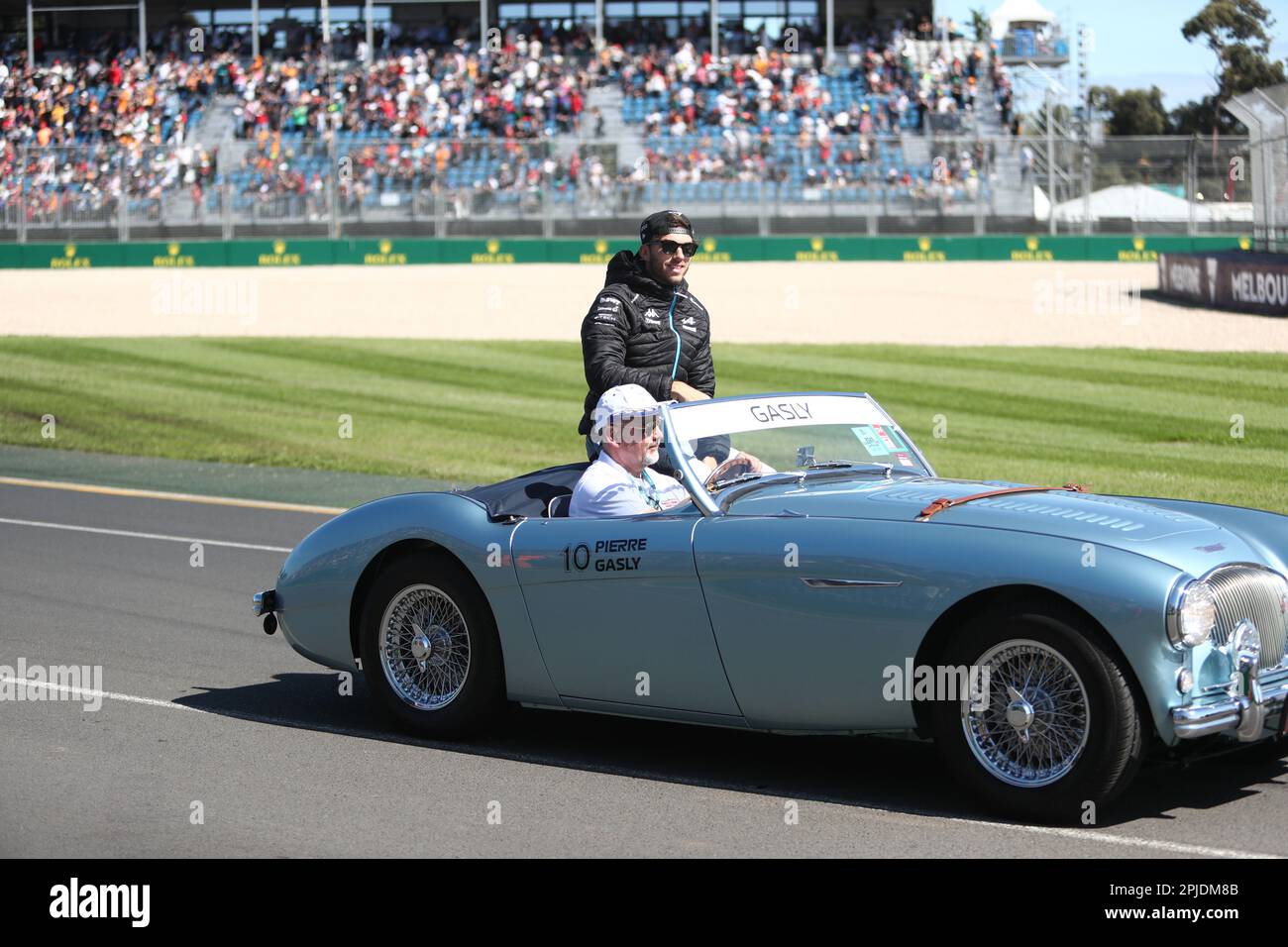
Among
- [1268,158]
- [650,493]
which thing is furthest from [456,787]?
[1268,158]

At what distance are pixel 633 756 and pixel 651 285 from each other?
87.3 inches

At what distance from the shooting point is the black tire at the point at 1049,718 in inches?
194

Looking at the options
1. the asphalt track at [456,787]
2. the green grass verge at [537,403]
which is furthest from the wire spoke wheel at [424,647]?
the green grass verge at [537,403]

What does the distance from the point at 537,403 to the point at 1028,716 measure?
47.2 feet

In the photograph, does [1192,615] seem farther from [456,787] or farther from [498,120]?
[498,120]

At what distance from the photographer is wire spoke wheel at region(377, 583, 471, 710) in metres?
6.43

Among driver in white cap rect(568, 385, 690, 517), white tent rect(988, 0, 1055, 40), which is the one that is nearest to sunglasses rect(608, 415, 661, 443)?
driver in white cap rect(568, 385, 690, 517)

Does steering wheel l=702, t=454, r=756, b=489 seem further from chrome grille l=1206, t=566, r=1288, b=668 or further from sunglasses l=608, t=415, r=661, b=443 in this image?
chrome grille l=1206, t=566, r=1288, b=668

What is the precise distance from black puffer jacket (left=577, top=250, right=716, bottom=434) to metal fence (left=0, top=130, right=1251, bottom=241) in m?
29.4

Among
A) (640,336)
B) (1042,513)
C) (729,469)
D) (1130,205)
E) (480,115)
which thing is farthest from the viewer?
(480,115)

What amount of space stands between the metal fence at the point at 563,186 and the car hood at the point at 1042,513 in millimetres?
31193

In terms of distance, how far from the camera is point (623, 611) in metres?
5.86
